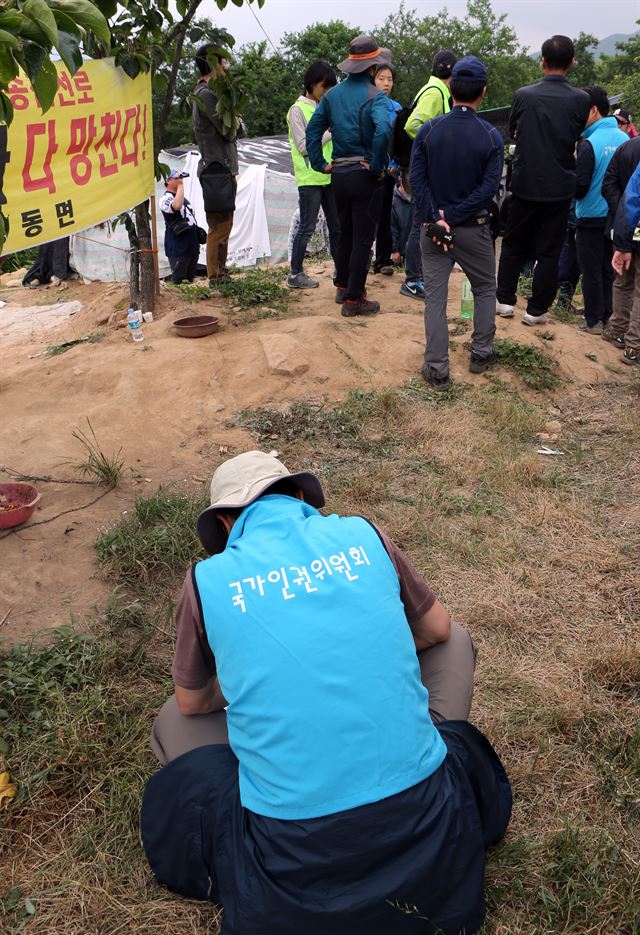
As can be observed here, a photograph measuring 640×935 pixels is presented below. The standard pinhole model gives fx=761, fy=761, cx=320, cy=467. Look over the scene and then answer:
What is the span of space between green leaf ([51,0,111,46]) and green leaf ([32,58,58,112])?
0.11m

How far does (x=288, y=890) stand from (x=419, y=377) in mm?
4130

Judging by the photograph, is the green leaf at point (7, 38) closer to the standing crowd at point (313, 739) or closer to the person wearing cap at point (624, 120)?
the standing crowd at point (313, 739)

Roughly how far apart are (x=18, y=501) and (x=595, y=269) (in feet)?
16.3

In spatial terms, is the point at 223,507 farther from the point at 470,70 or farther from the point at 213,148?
the point at 213,148

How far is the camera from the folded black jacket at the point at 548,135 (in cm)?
525

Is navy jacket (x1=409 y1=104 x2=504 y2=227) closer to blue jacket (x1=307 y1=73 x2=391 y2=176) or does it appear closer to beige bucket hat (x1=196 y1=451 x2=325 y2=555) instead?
blue jacket (x1=307 y1=73 x2=391 y2=176)

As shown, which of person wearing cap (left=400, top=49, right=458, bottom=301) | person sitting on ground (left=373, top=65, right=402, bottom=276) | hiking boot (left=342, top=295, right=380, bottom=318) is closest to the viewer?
person wearing cap (left=400, top=49, right=458, bottom=301)

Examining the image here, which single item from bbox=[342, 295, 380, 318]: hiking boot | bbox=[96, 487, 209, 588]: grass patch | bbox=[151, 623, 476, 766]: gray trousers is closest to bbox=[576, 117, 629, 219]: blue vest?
bbox=[342, 295, 380, 318]: hiking boot

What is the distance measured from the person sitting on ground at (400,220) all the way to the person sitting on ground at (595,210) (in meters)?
1.53

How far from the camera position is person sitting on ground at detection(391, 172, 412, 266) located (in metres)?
7.01

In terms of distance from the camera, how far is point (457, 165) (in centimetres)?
474

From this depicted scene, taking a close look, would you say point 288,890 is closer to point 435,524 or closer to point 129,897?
point 129,897

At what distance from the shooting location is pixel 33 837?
217cm

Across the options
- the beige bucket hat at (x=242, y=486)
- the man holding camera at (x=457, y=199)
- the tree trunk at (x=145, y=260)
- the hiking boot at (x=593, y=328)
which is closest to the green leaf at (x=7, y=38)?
the beige bucket hat at (x=242, y=486)
